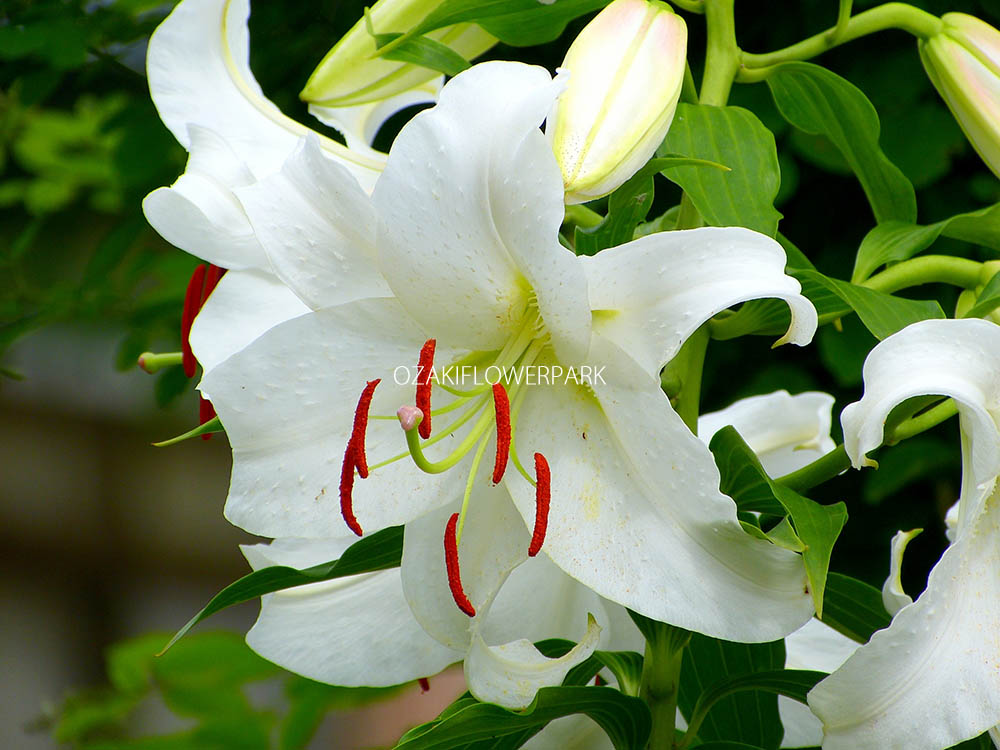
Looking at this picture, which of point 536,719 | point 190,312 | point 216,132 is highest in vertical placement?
point 216,132

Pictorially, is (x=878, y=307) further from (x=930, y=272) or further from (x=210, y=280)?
(x=210, y=280)

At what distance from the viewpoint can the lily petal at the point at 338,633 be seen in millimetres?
743

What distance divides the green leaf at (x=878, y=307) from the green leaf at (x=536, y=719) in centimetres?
24

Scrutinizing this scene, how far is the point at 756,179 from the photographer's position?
23.9 inches

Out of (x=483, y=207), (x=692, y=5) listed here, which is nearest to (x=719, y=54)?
(x=692, y=5)

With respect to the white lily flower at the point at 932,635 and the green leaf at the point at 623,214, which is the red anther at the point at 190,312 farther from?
the white lily flower at the point at 932,635

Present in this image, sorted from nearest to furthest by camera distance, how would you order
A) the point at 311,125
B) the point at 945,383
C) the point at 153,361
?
1. the point at 945,383
2. the point at 153,361
3. the point at 311,125

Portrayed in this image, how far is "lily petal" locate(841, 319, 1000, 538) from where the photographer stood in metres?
0.50

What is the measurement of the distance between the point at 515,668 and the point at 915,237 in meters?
0.33

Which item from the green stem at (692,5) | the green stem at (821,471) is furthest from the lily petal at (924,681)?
the green stem at (692,5)

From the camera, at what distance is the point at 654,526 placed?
0.56 metres

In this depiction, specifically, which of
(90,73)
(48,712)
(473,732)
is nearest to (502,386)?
(473,732)

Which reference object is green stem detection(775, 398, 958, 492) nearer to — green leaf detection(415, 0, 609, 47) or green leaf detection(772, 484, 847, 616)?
green leaf detection(772, 484, 847, 616)

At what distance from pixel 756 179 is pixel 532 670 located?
0.27 meters
